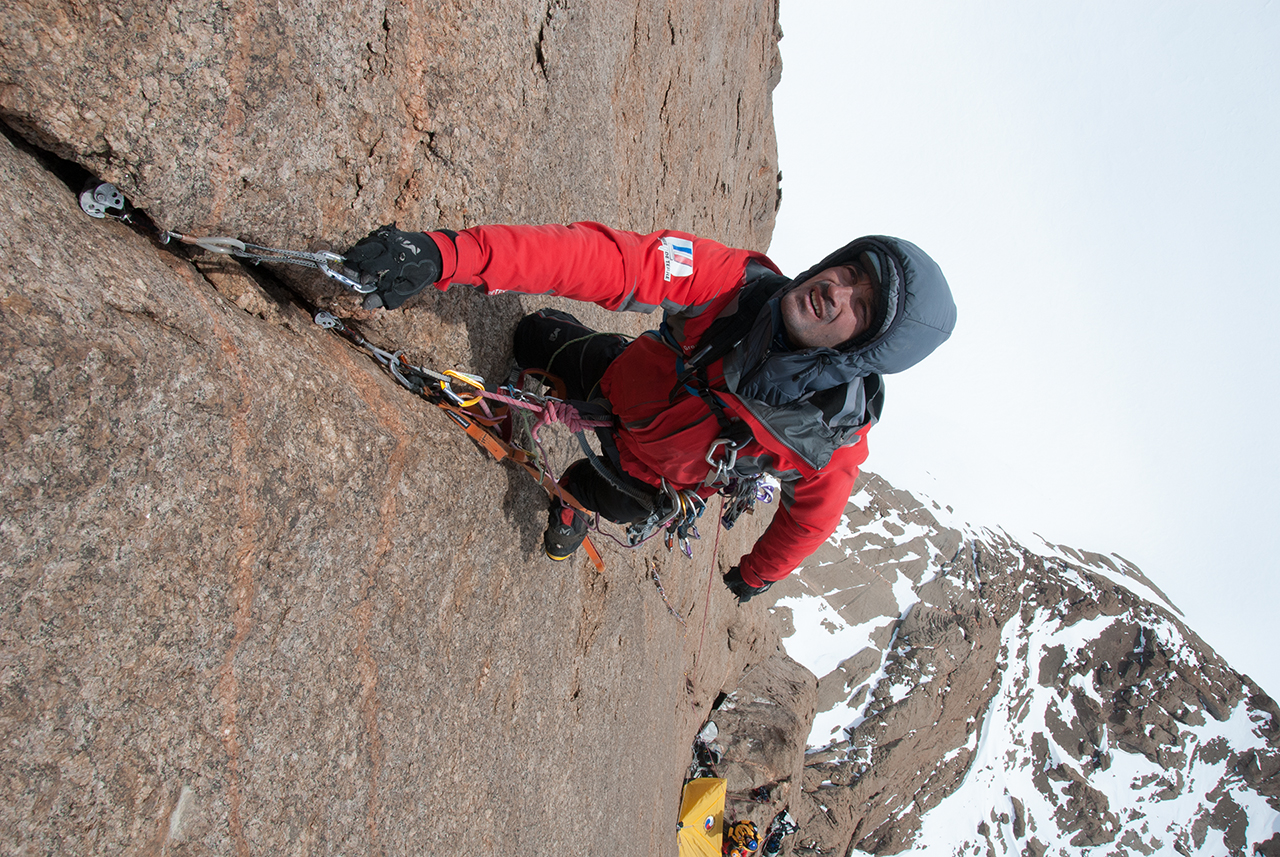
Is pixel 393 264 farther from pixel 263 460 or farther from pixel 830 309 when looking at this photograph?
pixel 830 309

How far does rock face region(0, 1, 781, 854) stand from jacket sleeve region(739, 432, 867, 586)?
1547 mm

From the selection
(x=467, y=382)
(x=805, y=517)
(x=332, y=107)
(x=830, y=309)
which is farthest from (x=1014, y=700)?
(x=332, y=107)

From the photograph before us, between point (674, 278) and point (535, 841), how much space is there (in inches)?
145

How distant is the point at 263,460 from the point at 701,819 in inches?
377

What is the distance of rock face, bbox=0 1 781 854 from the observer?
167 cm

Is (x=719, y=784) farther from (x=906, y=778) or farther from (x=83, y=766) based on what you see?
(x=906, y=778)

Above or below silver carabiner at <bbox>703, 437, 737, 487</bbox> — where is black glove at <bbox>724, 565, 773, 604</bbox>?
below

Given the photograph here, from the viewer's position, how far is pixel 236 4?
2137mm

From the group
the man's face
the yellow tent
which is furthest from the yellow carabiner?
the yellow tent

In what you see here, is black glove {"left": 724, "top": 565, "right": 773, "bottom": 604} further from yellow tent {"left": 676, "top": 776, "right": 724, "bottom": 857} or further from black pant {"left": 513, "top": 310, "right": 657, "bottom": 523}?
yellow tent {"left": 676, "top": 776, "right": 724, "bottom": 857}

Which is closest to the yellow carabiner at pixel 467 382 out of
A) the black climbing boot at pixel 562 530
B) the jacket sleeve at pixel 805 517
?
the black climbing boot at pixel 562 530

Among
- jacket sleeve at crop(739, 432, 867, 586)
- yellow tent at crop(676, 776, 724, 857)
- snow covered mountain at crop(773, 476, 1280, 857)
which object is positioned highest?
jacket sleeve at crop(739, 432, 867, 586)

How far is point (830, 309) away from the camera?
2.71 meters

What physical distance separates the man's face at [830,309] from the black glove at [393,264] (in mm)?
1483
